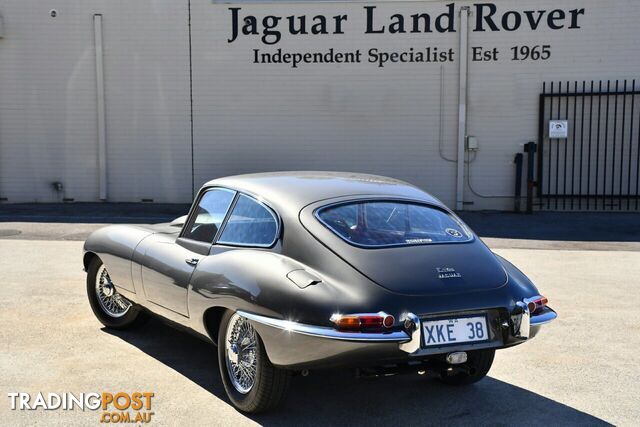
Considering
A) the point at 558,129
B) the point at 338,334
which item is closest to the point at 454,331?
the point at 338,334

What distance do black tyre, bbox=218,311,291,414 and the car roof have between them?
801mm

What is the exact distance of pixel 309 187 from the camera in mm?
4641

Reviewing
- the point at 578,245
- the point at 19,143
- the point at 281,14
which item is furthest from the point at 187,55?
the point at 578,245

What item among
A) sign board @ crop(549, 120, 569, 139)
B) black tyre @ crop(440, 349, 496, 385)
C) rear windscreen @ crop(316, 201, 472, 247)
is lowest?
black tyre @ crop(440, 349, 496, 385)

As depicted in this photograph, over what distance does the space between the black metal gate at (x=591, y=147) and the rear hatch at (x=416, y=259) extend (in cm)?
1161

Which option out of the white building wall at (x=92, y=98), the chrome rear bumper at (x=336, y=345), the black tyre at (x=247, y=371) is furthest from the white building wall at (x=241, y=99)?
the chrome rear bumper at (x=336, y=345)

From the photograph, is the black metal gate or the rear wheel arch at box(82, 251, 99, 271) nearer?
the rear wheel arch at box(82, 251, 99, 271)

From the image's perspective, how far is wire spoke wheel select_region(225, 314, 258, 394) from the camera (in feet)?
13.5

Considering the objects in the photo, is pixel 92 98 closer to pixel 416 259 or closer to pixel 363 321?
pixel 416 259

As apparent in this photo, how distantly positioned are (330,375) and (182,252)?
1.35 meters

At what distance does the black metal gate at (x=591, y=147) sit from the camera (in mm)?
14945

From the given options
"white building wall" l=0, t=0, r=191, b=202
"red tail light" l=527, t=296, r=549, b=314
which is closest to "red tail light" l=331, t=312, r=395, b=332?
"red tail light" l=527, t=296, r=549, b=314

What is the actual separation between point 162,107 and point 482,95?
286 inches

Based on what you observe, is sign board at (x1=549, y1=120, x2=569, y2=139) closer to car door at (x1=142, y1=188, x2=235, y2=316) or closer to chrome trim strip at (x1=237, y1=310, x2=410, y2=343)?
car door at (x1=142, y1=188, x2=235, y2=316)
